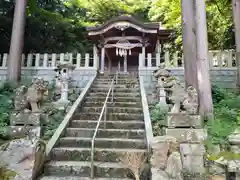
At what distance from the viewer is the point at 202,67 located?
7.39m

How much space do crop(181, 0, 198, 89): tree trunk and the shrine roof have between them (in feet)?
18.6

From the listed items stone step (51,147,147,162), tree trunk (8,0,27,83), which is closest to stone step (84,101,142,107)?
stone step (51,147,147,162)

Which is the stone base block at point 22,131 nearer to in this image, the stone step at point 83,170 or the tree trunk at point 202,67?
the stone step at point 83,170

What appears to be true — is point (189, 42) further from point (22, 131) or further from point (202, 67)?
point (22, 131)

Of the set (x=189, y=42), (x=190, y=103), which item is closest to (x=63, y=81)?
(x=189, y=42)

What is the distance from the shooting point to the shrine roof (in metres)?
13.9

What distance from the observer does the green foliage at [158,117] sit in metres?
6.25

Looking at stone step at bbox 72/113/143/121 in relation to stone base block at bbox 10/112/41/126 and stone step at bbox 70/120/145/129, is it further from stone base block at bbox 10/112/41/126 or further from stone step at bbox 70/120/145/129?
stone base block at bbox 10/112/41/126

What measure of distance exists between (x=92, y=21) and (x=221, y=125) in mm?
16113

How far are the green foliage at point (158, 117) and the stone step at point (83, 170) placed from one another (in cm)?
197

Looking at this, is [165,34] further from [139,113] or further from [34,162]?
[34,162]

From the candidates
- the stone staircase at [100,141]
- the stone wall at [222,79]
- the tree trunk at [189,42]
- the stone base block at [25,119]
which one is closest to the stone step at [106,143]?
the stone staircase at [100,141]

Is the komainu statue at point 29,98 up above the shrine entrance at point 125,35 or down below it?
below

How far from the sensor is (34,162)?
12.7 feet
